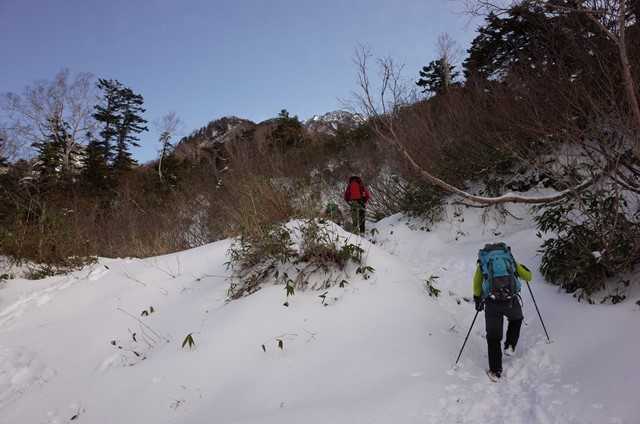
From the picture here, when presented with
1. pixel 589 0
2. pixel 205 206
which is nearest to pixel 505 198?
pixel 589 0

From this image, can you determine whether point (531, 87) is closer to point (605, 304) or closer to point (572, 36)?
point (572, 36)

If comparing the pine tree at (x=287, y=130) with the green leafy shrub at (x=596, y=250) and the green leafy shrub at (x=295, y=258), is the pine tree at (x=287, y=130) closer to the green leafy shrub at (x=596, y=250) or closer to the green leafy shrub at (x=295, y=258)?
the green leafy shrub at (x=295, y=258)

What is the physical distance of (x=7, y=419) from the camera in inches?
110

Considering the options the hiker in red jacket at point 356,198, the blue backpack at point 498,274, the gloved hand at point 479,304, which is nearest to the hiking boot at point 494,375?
the gloved hand at point 479,304

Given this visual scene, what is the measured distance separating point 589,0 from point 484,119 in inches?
177

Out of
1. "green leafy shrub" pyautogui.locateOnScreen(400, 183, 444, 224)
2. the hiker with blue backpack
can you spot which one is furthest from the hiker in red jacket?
the hiker with blue backpack

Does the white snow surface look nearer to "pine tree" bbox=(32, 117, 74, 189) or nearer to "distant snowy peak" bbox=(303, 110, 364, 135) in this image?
"distant snowy peak" bbox=(303, 110, 364, 135)

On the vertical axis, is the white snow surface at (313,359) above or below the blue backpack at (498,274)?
below

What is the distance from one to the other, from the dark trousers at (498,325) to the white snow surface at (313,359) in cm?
15

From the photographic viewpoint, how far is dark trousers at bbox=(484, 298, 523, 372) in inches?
108

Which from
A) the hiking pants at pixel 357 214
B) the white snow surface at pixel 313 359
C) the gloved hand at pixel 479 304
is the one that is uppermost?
the hiking pants at pixel 357 214

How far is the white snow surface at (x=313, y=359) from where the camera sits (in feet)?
7.54

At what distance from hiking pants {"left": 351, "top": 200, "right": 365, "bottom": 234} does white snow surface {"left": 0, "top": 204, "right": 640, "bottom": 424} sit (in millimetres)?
3204

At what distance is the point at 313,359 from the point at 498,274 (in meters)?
1.92
